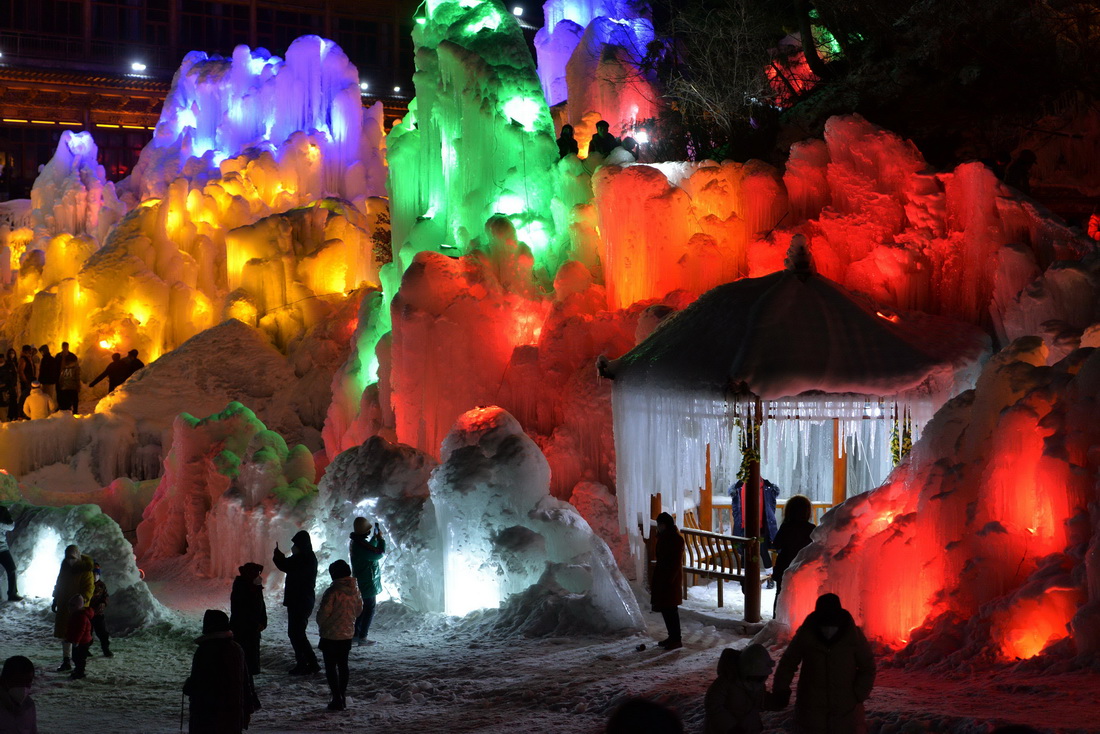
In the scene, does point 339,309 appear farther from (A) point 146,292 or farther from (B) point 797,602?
(B) point 797,602

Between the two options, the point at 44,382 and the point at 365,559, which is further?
the point at 44,382

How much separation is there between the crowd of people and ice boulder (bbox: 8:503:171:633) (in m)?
8.39

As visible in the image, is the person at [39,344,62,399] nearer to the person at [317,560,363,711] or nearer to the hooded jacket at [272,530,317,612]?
the hooded jacket at [272,530,317,612]

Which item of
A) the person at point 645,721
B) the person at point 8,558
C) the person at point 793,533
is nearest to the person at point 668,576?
the person at point 793,533

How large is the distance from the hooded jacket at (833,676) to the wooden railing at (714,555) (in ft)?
16.5

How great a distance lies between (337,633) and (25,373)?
54.6 feet

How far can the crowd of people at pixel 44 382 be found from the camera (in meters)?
22.5

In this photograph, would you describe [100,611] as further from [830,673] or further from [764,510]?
[830,673]

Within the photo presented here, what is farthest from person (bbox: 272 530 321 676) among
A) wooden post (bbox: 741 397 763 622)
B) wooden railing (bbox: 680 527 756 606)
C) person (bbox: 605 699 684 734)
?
person (bbox: 605 699 684 734)

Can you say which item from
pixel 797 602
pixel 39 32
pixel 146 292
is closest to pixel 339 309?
pixel 146 292

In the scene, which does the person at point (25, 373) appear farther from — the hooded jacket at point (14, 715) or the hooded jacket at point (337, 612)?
the hooded jacket at point (14, 715)

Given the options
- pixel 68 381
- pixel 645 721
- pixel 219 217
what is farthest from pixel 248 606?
pixel 219 217

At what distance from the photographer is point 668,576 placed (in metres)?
10.2

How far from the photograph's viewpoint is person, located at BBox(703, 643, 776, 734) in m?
5.68
